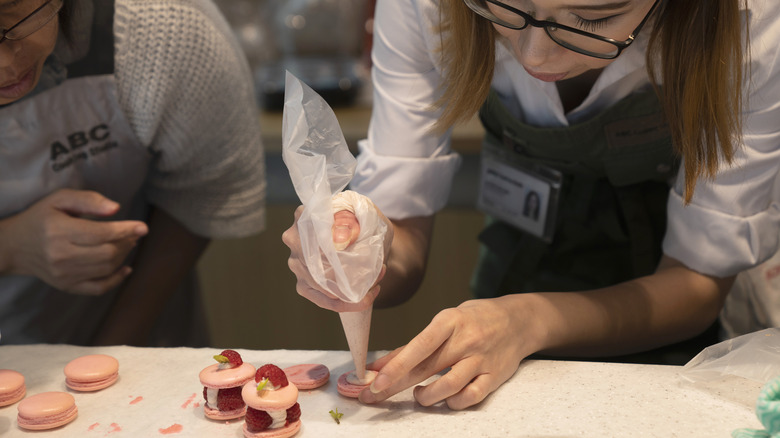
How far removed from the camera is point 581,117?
1.20m

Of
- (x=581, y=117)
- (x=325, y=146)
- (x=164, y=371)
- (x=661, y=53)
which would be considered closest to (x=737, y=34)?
(x=661, y=53)

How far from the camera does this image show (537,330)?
1007 millimetres

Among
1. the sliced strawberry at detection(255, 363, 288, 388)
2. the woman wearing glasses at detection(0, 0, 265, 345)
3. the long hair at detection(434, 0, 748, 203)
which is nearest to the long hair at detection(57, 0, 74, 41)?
the woman wearing glasses at detection(0, 0, 265, 345)

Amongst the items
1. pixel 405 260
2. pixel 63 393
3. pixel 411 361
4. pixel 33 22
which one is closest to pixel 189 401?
pixel 63 393

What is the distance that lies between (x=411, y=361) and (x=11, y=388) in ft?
1.57

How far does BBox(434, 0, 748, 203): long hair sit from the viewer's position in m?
0.94

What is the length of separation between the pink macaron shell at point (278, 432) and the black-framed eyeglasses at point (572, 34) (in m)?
0.54

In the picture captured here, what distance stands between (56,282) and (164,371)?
0.46 metres

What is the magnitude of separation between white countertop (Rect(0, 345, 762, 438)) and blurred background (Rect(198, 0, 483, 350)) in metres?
1.25

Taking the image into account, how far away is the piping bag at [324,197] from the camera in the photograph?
0.86 meters

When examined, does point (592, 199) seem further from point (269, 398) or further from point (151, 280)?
point (151, 280)

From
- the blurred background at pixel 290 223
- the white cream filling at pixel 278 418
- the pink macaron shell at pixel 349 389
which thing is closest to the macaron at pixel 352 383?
the pink macaron shell at pixel 349 389

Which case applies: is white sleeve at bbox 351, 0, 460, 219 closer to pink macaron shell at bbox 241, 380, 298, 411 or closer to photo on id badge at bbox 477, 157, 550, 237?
photo on id badge at bbox 477, 157, 550, 237

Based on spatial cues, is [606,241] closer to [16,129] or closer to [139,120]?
[139,120]
